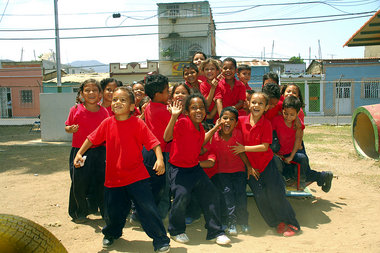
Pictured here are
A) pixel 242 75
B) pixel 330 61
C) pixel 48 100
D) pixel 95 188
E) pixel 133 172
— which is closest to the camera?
pixel 133 172

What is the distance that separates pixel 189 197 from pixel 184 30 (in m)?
30.5

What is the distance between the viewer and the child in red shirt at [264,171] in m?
3.82

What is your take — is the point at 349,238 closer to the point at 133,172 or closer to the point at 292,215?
the point at 292,215

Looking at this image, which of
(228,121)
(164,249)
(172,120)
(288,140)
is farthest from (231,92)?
(164,249)

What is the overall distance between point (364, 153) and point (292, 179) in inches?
168

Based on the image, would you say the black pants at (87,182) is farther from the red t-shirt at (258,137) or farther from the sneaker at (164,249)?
the red t-shirt at (258,137)

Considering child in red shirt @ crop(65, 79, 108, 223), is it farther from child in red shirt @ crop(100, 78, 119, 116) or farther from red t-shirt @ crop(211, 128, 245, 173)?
red t-shirt @ crop(211, 128, 245, 173)

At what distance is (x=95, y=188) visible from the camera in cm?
413

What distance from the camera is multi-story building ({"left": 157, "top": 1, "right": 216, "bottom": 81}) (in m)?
32.0

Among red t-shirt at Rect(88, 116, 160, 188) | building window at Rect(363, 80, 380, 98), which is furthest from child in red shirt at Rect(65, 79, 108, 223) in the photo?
building window at Rect(363, 80, 380, 98)

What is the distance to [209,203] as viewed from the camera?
3553 mm

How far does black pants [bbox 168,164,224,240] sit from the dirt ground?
0.59 feet

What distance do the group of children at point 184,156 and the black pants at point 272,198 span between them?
11mm

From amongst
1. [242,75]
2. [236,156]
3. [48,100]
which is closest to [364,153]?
[242,75]
